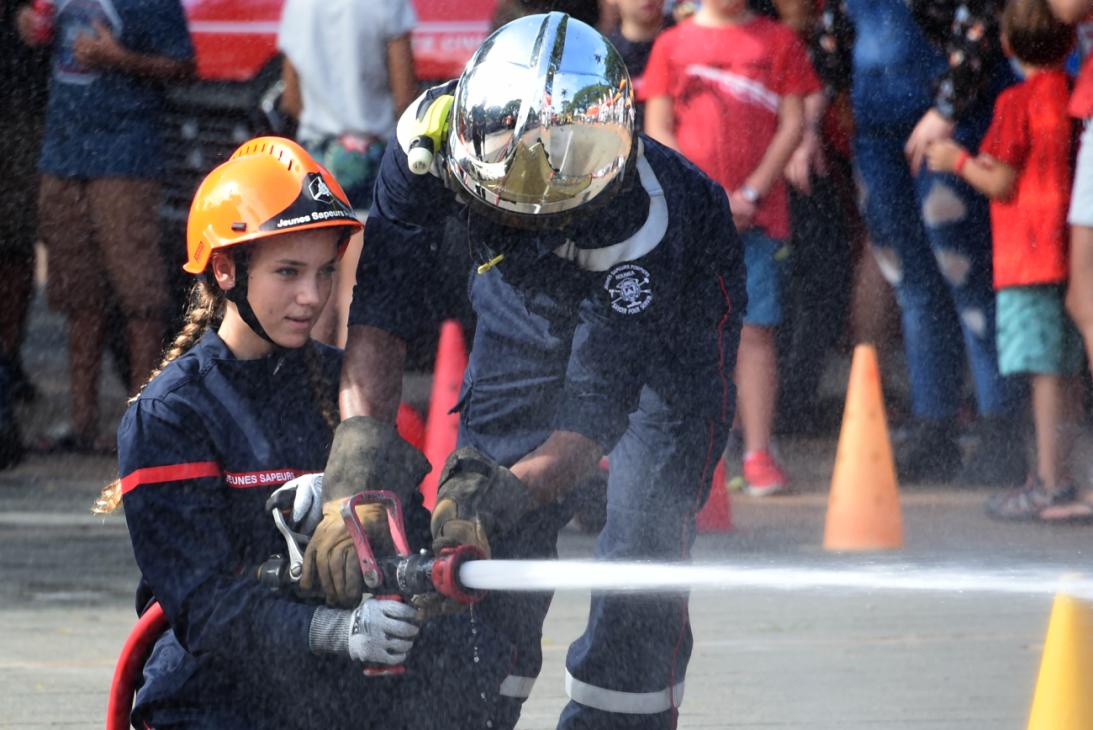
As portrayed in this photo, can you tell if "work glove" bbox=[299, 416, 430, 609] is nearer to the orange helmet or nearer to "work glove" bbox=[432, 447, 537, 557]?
"work glove" bbox=[432, 447, 537, 557]

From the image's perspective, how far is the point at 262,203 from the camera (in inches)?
142

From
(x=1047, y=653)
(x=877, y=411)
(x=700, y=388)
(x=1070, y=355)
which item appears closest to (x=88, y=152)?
(x=877, y=411)

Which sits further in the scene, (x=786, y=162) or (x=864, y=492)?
(x=786, y=162)

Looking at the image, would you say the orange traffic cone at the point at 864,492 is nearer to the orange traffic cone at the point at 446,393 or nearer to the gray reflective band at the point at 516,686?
the orange traffic cone at the point at 446,393

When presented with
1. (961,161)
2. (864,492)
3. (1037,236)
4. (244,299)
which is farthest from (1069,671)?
(961,161)

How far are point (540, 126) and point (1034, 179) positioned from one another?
4.38m

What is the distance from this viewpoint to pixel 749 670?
5.46 m

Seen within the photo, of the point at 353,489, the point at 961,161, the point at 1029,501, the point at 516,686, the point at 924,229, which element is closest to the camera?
the point at 353,489

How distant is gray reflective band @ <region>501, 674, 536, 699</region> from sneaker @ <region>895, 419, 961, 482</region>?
434cm

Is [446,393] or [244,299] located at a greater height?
[244,299]

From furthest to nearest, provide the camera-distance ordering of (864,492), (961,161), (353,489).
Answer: (961,161), (864,492), (353,489)

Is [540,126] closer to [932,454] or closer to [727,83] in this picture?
[727,83]

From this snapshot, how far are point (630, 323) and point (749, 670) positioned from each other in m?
1.96

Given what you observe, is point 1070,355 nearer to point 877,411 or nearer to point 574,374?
point 877,411
